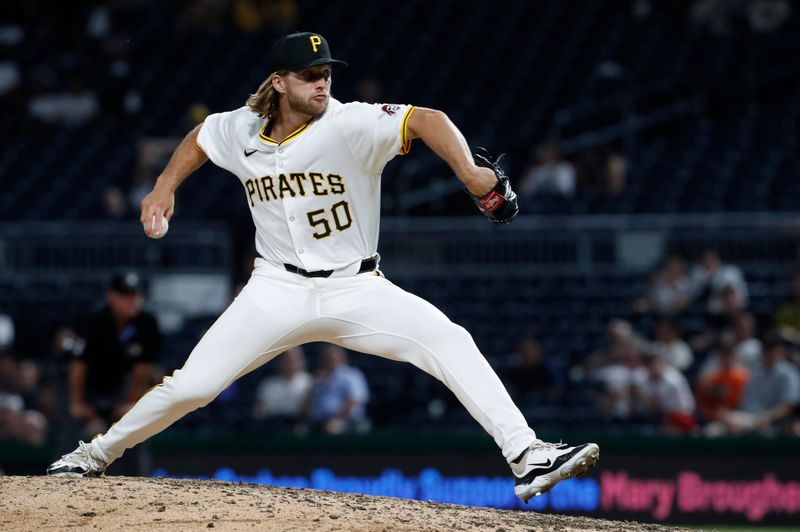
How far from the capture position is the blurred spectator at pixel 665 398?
34.3 feet

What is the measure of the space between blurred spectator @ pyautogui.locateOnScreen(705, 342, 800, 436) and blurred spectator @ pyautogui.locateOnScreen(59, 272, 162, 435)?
449 cm

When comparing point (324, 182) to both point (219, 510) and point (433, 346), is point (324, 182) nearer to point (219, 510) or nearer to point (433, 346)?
point (433, 346)

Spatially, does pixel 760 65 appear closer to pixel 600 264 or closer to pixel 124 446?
pixel 600 264

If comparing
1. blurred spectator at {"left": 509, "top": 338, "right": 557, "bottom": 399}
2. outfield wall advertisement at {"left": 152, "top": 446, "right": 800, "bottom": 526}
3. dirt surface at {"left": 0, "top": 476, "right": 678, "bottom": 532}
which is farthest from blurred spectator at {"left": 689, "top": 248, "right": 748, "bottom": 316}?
dirt surface at {"left": 0, "top": 476, "right": 678, "bottom": 532}

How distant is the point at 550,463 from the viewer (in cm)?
492

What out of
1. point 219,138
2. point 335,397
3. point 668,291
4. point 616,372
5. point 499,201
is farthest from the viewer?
point 668,291

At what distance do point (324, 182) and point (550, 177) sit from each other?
28.4 feet

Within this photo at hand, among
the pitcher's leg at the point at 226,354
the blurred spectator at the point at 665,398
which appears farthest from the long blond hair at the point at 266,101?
the blurred spectator at the point at 665,398

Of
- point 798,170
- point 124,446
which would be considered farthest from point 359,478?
point 798,170

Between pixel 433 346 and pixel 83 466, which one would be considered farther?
pixel 83 466

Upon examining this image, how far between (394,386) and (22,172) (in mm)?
6945

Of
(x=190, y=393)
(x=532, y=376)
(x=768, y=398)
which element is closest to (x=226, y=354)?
(x=190, y=393)

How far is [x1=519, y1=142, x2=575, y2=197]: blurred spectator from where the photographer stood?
44.6ft

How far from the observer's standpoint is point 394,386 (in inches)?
454
